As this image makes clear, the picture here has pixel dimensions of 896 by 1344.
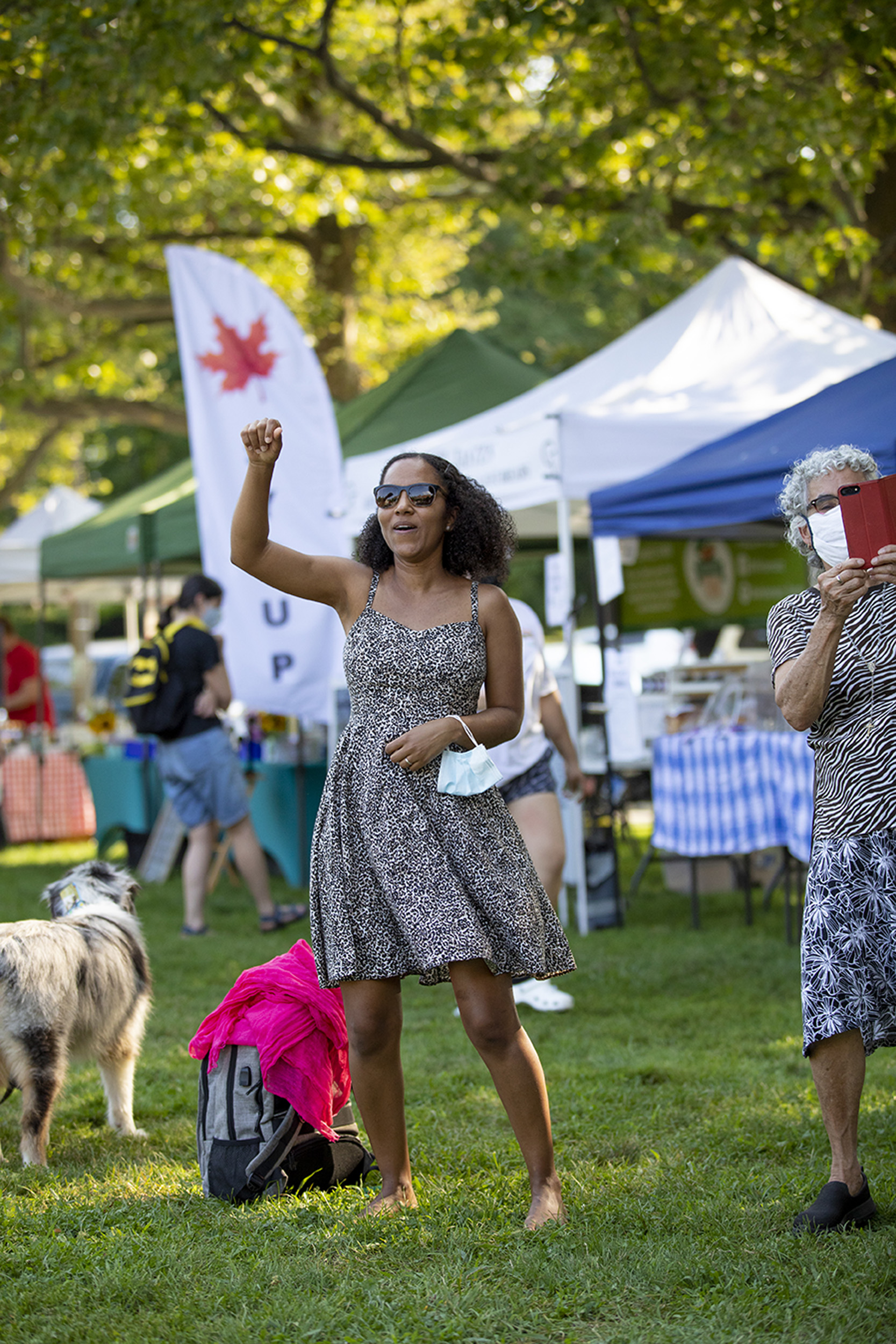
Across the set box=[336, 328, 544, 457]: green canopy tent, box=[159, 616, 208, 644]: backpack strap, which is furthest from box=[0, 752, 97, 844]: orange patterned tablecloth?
box=[159, 616, 208, 644]: backpack strap

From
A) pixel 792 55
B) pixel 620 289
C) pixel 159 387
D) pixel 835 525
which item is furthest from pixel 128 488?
pixel 835 525

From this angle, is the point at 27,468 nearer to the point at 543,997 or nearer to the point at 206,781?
the point at 206,781

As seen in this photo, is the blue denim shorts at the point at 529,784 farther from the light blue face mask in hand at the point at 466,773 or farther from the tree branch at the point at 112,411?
the tree branch at the point at 112,411

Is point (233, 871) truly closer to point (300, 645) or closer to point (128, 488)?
point (300, 645)

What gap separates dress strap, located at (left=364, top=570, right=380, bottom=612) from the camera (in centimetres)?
338

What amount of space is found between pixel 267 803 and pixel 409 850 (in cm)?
690

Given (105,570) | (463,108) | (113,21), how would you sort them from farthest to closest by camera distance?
1. (463,108)
2. (105,570)
3. (113,21)

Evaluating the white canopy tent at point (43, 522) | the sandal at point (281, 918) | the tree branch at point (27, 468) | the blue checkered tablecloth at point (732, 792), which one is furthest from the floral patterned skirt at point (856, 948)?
the tree branch at point (27, 468)

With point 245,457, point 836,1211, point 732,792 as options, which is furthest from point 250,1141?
point 245,457

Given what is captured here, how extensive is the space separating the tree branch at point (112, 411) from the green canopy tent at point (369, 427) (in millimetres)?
5587

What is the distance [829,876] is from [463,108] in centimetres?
1171

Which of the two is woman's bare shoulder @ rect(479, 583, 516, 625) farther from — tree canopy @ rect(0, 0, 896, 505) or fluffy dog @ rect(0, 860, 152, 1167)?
tree canopy @ rect(0, 0, 896, 505)

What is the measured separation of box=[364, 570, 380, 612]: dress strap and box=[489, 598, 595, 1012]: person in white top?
198 centimetres

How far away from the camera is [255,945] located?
775cm
